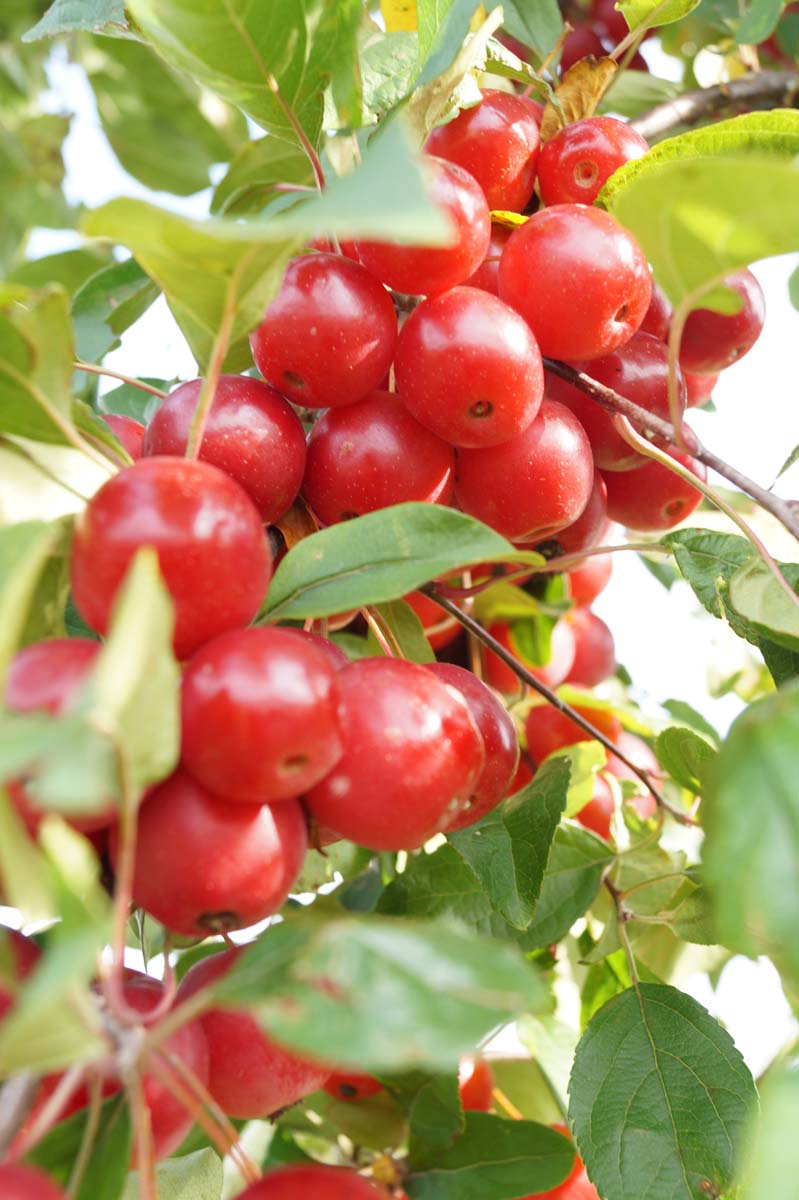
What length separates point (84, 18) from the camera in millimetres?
1225

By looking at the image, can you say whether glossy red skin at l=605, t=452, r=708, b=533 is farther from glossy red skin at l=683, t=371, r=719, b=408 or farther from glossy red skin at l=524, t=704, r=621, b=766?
glossy red skin at l=524, t=704, r=621, b=766

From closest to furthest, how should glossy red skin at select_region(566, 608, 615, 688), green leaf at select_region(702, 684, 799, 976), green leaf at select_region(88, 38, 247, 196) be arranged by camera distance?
green leaf at select_region(702, 684, 799, 976)
glossy red skin at select_region(566, 608, 615, 688)
green leaf at select_region(88, 38, 247, 196)

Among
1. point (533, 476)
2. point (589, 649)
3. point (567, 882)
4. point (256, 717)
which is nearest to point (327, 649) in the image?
point (256, 717)

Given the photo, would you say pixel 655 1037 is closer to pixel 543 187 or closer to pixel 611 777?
pixel 611 777

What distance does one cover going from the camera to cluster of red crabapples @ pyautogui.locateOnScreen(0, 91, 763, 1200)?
2.22ft

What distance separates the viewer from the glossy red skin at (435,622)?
1.37m

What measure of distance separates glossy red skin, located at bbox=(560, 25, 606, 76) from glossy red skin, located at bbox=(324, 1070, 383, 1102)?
1.67 meters

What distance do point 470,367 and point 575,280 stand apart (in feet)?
0.44

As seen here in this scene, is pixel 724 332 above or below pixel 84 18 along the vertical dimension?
below

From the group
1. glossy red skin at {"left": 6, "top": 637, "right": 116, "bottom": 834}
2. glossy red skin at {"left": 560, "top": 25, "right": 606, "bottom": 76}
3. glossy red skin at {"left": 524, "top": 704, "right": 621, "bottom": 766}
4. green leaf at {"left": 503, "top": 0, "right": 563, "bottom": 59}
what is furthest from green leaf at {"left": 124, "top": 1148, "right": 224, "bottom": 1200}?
glossy red skin at {"left": 560, "top": 25, "right": 606, "bottom": 76}

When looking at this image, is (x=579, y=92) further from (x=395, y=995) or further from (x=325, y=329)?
(x=395, y=995)

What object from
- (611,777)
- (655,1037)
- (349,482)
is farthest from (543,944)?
(349,482)

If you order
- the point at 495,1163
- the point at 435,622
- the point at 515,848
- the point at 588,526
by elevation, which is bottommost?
the point at 495,1163

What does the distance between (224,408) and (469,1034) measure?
57 cm
